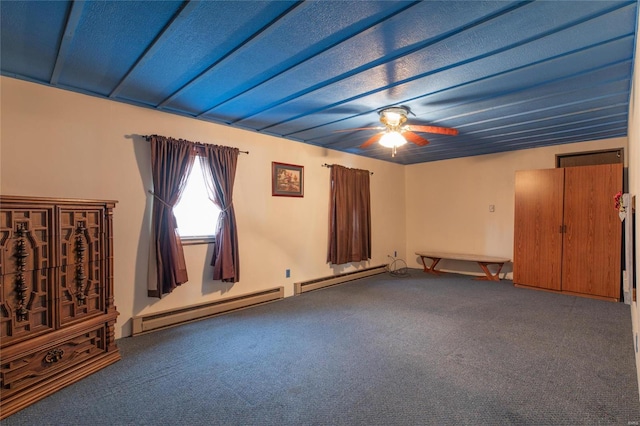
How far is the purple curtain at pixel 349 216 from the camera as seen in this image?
5.14m

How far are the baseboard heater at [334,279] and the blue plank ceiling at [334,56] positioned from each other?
8.13 feet

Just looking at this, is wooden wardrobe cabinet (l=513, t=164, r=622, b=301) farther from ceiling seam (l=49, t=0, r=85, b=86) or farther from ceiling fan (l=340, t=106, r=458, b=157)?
ceiling seam (l=49, t=0, r=85, b=86)

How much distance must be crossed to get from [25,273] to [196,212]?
1.75m

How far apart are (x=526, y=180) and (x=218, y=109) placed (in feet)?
15.2

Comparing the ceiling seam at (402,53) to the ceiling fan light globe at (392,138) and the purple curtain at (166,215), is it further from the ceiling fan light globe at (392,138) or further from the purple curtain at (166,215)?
the purple curtain at (166,215)

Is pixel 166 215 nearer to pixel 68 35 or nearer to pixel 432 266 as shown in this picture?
pixel 68 35

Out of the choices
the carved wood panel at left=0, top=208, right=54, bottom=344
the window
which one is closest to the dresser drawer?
the carved wood panel at left=0, top=208, right=54, bottom=344

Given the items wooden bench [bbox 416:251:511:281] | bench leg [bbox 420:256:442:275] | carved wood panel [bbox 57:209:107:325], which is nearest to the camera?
carved wood panel [bbox 57:209:107:325]

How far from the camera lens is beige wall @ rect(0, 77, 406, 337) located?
2568 mm

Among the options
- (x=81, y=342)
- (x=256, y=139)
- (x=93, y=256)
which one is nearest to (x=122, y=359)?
(x=81, y=342)

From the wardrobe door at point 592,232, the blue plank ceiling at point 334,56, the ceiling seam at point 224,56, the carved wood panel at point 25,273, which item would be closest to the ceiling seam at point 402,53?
the blue plank ceiling at point 334,56

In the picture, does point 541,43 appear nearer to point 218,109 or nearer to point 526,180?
point 218,109

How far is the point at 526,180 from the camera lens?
4910 millimetres

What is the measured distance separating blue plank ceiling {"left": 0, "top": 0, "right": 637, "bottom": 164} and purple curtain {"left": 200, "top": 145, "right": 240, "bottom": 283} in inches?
18.3
